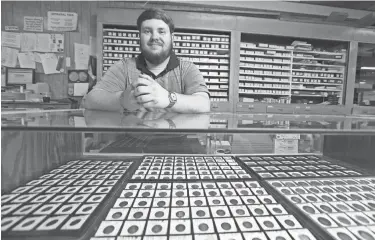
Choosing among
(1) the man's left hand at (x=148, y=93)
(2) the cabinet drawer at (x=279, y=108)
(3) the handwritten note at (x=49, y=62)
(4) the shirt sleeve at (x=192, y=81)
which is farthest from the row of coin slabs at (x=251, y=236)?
(3) the handwritten note at (x=49, y=62)

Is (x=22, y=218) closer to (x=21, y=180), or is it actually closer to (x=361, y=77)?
(x=21, y=180)

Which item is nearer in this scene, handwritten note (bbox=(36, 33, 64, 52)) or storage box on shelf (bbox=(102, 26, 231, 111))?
storage box on shelf (bbox=(102, 26, 231, 111))

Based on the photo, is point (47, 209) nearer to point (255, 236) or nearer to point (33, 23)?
point (255, 236)

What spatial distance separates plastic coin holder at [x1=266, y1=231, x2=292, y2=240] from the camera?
1.52ft

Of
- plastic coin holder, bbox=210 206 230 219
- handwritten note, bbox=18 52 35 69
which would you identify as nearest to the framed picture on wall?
handwritten note, bbox=18 52 35 69

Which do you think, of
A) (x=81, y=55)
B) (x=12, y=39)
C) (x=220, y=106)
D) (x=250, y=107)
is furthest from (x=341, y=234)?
(x=12, y=39)

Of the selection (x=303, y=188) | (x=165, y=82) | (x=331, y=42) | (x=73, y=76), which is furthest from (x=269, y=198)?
(x=331, y=42)

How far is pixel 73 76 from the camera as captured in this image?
3252mm

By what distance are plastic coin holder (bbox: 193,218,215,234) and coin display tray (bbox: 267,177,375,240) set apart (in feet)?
0.79

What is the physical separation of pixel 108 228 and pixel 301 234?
0.43 meters

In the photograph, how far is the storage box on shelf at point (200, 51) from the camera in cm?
288

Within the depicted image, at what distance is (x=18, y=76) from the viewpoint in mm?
3180

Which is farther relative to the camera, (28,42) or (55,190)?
(28,42)

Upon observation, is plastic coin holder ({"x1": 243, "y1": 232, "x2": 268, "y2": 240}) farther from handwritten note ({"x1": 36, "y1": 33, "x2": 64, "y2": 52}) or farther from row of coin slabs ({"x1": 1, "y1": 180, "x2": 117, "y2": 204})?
handwritten note ({"x1": 36, "y1": 33, "x2": 64, "y2": 52})
